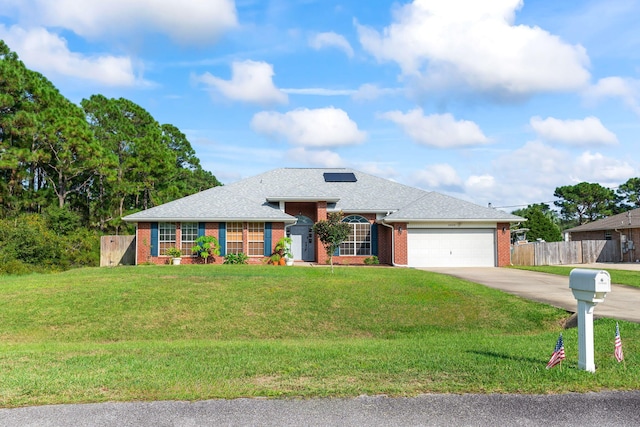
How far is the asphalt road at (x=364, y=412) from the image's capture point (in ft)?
15.4

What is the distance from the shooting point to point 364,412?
16.2 ft

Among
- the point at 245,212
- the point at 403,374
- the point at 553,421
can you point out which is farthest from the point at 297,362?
the point at 245,212

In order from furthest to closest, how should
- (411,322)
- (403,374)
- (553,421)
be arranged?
1. (411,322)
2. (403,374)
3. (553,421)

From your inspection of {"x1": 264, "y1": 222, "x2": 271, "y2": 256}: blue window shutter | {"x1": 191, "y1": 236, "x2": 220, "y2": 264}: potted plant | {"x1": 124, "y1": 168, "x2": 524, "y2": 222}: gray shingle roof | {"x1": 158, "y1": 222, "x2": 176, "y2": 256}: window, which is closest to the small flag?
{"x1": 124, "y1": 168, "x2": 524, "y2": 222}: gray shingle roof

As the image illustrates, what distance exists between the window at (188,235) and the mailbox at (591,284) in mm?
21478

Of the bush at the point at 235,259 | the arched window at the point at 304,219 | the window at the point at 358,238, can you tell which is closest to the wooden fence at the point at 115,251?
the bush at the point at 235,259

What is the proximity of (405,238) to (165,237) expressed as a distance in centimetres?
1258

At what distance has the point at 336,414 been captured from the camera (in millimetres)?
4891

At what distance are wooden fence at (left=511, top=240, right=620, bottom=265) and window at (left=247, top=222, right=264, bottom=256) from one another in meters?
15.1

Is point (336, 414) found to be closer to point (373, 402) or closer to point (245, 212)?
point (373, 402)

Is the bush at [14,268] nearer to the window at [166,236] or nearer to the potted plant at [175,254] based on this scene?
the window at [166,236]

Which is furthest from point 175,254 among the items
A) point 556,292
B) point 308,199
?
point 556,292

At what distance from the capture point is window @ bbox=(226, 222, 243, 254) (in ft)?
83.5

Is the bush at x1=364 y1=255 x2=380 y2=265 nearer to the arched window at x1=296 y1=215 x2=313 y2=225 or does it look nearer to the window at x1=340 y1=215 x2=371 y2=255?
the window at x1=340 y1=215 x2=371 y2=255
